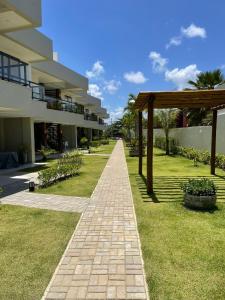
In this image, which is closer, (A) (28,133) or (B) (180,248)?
(B) (180,248)

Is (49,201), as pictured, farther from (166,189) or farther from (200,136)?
(200,136)

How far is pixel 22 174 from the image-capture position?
591 inches

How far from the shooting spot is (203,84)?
3180cm

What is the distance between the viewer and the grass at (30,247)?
13.8 ft

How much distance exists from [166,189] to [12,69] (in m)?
9.65

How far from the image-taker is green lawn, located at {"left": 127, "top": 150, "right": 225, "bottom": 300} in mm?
4078

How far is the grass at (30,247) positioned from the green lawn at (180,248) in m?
1.49

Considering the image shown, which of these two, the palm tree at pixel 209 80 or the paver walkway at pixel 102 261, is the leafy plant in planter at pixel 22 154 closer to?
the paver walkway at pixel 102 261

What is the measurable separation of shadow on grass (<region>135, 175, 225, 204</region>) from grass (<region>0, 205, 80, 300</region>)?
9.38 feet

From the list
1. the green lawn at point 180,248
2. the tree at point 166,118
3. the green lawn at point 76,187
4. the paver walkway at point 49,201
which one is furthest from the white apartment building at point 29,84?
the green lawn at point 180,248

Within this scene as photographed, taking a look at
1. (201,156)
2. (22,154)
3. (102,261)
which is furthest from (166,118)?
(102,261)

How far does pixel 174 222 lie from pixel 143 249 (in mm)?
1748

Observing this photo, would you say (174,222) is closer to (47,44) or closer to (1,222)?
(1,222)

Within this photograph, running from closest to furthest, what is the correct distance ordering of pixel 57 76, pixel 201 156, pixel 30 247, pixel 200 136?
pixel 30 247
pixel 201 156
pixel 200 136
pixel 57 76
